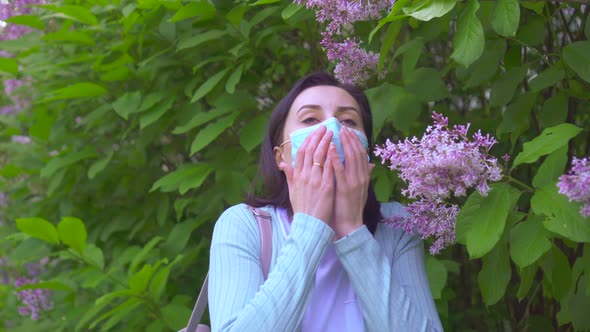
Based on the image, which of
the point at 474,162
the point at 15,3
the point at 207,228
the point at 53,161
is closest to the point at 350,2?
the point at 474,162

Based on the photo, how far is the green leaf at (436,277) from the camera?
8.50 feet

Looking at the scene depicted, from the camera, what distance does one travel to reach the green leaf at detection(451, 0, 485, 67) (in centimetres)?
181

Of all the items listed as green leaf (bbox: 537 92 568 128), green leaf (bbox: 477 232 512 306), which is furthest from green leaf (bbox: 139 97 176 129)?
green leaf (bbox: 477 232 512 306)

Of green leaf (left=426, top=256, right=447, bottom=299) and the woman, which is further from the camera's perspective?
green leaf (left=426, top=256, right=447, bottom=299)

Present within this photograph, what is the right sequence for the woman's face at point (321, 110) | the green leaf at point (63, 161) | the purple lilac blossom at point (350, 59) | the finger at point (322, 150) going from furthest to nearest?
1. the green leaf at point (63, 161)
2. the purple lilac blossom at point (350, 59)
3. the woman's face at point (321, 110)
4. the finger at point (322, 150)

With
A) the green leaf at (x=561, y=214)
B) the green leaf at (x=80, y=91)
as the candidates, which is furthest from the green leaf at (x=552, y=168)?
the green leaf at (x=80, y=91)

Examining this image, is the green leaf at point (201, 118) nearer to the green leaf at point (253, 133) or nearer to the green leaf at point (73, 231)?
the green leaf at point (253, 133)

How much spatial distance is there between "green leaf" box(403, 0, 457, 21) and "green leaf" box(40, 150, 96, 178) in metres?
2.42

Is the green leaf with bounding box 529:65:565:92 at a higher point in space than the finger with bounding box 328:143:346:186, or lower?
lower

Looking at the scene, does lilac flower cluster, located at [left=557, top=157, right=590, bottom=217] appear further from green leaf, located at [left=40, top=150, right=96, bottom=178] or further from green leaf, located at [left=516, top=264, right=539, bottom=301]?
green leaf, located at [left=40, top=150, right=96, bottom=178]

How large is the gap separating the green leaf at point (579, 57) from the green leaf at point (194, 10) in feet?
4.59

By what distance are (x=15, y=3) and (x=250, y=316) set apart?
9.89 ft

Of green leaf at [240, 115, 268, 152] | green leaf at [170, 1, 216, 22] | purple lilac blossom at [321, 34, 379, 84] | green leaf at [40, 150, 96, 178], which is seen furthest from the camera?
green leaf at [40, 150, 96, 178]

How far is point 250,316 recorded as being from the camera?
1786 mm
